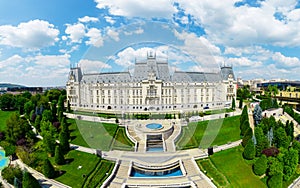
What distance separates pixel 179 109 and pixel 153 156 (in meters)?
23.8

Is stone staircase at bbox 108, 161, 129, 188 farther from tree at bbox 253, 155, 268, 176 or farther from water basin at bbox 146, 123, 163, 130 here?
tree at bbox 253, 155, 268, 176

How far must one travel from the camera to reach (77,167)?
21.2 meters

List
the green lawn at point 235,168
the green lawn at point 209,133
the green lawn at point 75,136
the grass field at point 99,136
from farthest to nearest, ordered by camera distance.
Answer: the green lawn at point 209,133 → the green lawn at point 75,136 → the grass field at point 99,136 → the green lawn at point 235,168

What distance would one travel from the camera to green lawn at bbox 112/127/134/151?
25797 millimetres

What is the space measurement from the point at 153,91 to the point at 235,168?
27355 millimetres

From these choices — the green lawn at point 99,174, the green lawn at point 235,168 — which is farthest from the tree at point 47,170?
the green lawn at point 235,168

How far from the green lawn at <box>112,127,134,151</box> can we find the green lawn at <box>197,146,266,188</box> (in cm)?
904

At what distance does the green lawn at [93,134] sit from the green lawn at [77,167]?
214 cm

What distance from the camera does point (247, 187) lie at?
18.1 m

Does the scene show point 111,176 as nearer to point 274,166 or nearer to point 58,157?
point 58,157

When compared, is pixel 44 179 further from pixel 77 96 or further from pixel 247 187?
pixel 77 96

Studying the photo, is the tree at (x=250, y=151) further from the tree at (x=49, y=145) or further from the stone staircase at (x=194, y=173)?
the tree at (x=49, y=145)

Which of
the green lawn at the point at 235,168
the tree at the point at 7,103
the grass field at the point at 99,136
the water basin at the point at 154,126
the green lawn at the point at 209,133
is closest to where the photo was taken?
the green lawn at the point at 235,168

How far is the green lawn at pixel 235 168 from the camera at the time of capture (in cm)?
1868
